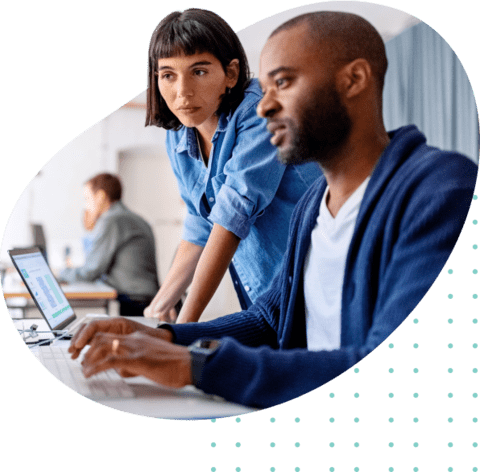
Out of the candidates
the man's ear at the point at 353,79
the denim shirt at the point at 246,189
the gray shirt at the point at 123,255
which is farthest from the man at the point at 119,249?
the man's ear at the point at 353,79

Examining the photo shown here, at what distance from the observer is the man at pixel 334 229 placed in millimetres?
977

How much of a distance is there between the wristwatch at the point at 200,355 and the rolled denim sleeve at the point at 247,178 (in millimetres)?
238

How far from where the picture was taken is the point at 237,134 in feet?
3.92

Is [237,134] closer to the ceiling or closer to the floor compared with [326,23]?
closer to the floor

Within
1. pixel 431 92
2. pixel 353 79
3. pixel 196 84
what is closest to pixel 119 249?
pixel 196 84

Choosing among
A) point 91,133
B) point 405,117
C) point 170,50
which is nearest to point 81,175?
point 91,133

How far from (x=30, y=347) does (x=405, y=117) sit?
94 centimetres

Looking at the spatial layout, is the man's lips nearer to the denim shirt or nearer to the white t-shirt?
the denim shirt

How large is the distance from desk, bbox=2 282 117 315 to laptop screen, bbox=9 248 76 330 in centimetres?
2

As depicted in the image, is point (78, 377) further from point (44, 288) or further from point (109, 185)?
point (109, 185)

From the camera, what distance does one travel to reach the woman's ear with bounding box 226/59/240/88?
118 cm

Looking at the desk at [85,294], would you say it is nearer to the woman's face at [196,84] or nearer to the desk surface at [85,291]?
the desk surface at [85,291]

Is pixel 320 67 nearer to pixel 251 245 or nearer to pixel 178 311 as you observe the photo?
pixel 251 245

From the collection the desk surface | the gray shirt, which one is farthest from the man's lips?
the desk surface
